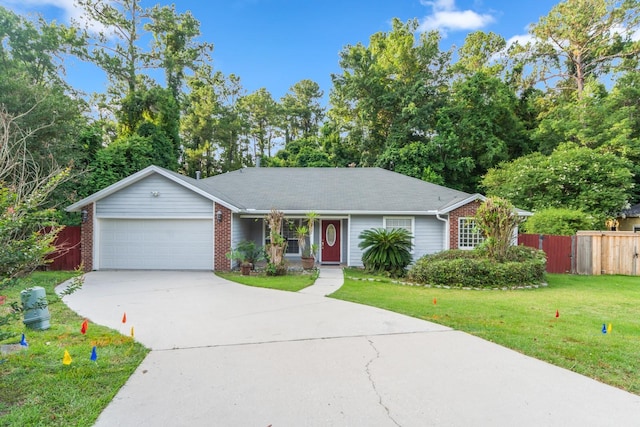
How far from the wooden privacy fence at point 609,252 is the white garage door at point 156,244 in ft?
45.0

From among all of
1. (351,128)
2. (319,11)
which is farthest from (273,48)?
(351,128)

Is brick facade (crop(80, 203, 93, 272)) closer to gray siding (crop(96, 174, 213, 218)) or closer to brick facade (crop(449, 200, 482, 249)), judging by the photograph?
gray siding (crop(96, 174, 213, 218))

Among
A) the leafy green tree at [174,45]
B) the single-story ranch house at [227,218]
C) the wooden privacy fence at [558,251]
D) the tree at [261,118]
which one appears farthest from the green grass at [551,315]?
the tree at [261,118]

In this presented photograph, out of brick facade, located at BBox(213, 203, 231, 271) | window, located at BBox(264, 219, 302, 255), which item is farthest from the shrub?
brick facade, located at BBox(213, 203, 231, 271)

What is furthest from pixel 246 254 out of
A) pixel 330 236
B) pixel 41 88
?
pixel 41 88

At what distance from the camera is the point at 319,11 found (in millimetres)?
16906

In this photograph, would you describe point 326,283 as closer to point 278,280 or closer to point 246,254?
point 278,280

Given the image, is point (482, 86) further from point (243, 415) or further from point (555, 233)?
point (243, 415)

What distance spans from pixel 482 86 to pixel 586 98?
595 centimetres

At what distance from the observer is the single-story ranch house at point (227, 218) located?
470 inches

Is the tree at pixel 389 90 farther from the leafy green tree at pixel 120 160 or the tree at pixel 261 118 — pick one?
the leafy green tree at pixel 120 160

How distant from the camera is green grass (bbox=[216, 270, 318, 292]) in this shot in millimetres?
9106

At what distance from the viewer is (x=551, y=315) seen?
20.8 ft

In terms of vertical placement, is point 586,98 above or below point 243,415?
above
